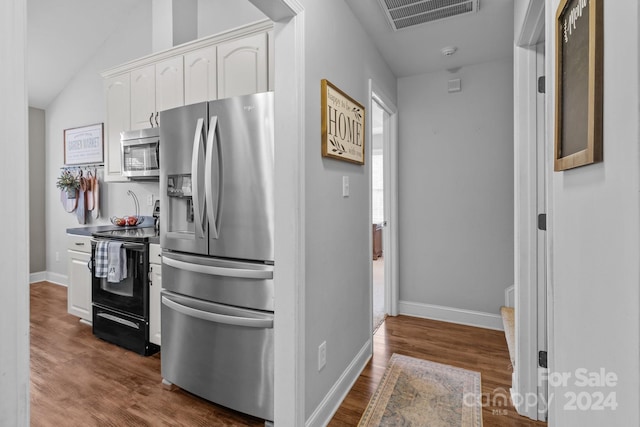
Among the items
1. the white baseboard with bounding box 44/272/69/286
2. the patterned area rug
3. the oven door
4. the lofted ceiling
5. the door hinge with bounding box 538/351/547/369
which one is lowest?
the patterned area rug

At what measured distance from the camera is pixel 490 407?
1.98 m

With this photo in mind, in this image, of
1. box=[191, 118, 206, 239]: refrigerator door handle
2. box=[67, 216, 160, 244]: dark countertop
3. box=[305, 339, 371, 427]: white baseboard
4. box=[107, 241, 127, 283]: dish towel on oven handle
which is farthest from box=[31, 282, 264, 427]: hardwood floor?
box=[191, 118, 206, 239]: refrigerator door handle

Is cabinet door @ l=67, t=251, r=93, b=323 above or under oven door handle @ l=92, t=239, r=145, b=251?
under

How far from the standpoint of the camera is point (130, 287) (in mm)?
2652

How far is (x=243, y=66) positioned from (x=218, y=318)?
64.5 inches

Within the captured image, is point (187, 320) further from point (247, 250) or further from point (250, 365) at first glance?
point (247, 250)

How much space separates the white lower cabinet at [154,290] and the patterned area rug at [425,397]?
64.6 inches

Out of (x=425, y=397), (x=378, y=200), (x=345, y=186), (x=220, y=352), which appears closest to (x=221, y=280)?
(x=220, y=352)

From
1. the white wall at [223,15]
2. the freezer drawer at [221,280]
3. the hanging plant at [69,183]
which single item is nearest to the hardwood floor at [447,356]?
the freezer drawer at [221,280]

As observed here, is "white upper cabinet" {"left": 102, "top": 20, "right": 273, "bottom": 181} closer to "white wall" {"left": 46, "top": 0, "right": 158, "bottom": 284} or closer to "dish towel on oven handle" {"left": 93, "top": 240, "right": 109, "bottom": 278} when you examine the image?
"white wall" {"left": 46, "top": 0, "right": 158, "bottom": 284}

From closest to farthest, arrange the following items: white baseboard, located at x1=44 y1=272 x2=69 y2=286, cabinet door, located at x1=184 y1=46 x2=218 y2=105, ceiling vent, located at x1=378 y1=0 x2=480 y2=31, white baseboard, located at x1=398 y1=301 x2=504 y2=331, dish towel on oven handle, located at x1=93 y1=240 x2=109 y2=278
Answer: ceiling vent, located at x1=378 y1=0 x2=480 y2=31, cabinet door, located at x1=184 y1=46 x2=218 y2=105, dish towel on oven handle, located at x1=93 y1=240 x2=109 y2=278, white baseboard, located at x1=398 y1=301 x2=504 y2=331, white baseboard, located at x1=44 y1=272 x2=69 y2=286

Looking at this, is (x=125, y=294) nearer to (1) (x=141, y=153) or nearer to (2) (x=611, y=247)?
(1) (x=141, y=153)

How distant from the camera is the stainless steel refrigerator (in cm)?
174

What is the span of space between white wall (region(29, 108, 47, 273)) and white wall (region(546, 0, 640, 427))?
594cm
